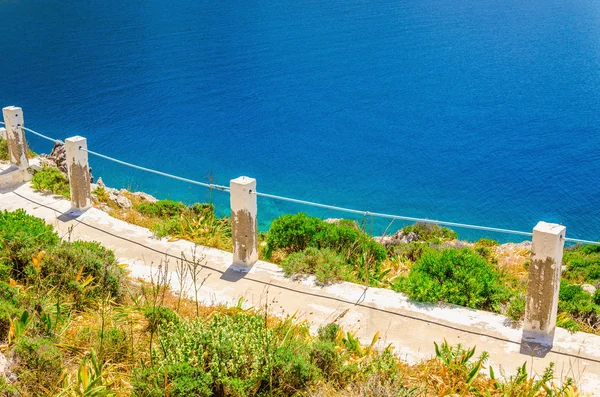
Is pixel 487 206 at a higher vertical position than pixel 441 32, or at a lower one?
lower

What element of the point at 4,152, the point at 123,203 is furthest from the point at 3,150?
the point at 123,203

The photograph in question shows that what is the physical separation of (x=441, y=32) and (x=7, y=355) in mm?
47991

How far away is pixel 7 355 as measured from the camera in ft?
19.2

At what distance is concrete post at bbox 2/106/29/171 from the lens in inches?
484

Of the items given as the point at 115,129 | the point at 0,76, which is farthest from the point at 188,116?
the point at 0,76

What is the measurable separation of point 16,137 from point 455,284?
30.9 ft

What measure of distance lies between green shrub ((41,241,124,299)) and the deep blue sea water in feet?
51.0

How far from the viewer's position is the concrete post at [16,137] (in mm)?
12289

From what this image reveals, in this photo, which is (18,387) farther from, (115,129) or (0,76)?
(0,76)

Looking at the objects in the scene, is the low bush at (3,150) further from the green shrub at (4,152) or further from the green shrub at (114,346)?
the green shrub at (114,346)

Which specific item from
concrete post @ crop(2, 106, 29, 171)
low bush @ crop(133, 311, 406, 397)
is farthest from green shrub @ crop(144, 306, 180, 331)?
concrete post @ crop(2, 106, 29, 171)

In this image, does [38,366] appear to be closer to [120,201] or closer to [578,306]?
[578,306]

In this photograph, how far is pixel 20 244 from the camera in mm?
7941

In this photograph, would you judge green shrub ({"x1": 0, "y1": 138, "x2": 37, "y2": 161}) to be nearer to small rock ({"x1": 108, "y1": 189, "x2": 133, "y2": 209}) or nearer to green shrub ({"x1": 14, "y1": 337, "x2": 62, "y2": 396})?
small rock ({"x1": 108, "y1": 189, "x2": 133, "y2": 209})
